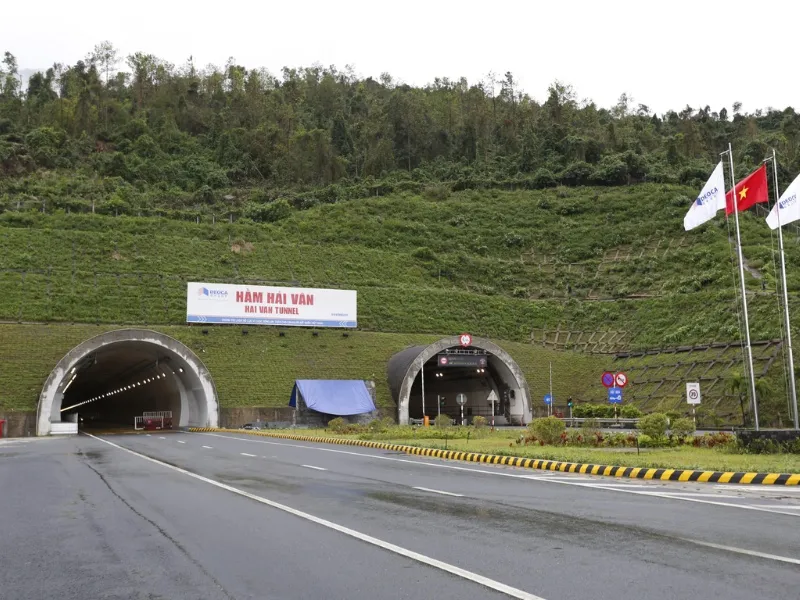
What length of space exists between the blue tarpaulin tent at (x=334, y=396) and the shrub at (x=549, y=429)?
61.0 ft

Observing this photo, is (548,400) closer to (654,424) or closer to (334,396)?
(334,396)

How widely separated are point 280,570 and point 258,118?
10348 cm

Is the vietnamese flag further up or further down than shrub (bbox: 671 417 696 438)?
further up

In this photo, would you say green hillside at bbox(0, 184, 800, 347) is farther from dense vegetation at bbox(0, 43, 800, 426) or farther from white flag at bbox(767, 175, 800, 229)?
white flag at bbox(767, 175, 800, 229)

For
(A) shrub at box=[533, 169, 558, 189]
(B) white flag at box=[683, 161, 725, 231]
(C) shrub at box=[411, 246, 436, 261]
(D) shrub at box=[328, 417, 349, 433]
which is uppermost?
(A) shrub at box=[533, 169, 558, 189]

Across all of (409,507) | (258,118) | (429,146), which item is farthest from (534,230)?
(409,507)

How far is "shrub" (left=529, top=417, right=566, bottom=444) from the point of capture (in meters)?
24.0

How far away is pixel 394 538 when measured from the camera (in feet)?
26.6

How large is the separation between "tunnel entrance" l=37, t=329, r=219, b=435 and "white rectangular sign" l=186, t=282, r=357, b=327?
4.26 m

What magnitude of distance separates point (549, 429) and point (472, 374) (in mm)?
25059

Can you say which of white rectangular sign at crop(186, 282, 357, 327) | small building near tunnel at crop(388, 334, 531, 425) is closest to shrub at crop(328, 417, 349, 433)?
small building near tunnel at crop(388, 334, 531, 425)

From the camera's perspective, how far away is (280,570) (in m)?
6.65

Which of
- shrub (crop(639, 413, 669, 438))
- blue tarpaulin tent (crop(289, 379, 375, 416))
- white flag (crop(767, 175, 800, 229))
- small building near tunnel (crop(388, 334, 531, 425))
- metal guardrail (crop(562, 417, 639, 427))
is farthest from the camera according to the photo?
small building near tunnel (crop(388, 334, 531, 425))

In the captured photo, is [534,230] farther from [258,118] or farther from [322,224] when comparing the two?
[258,118]
